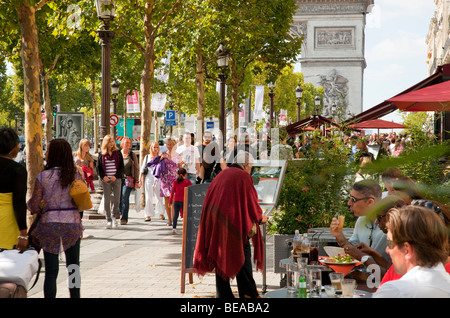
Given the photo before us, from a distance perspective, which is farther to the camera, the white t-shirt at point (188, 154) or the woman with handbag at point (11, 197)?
the white t-shirt at point (188, 154)

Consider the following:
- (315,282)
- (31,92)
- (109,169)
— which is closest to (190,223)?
(315,282)

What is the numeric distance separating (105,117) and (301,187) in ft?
23.1

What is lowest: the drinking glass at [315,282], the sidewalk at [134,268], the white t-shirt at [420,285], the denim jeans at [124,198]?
the sidewalk at [134,268]

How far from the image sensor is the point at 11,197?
5.34 meters

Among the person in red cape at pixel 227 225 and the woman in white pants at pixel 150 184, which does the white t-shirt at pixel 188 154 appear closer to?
the woman in white pants at pixel 150 184

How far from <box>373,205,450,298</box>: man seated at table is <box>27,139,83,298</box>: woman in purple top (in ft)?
11.9

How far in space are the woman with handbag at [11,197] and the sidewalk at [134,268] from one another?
1.63 m

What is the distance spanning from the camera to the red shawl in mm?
5863

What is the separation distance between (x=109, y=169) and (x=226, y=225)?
7011 millimetres

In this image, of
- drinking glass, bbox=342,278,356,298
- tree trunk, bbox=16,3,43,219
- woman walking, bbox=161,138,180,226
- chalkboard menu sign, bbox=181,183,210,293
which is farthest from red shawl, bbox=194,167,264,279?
woman walking, bbox=161,138,180,226

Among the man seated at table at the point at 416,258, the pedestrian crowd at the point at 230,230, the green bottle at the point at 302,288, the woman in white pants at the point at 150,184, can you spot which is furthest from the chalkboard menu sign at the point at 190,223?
the woman in white pants at the point at 150,184

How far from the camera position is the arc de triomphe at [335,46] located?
6950 cm

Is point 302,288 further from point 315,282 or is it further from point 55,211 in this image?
point 55,211
